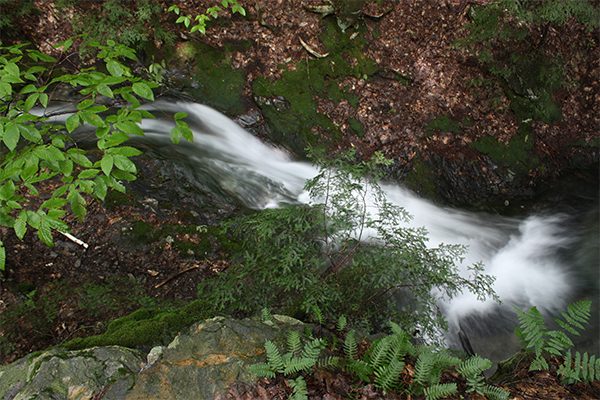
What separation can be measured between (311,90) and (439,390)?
7.38 meters

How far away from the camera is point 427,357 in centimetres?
204

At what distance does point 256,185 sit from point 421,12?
6926 mm

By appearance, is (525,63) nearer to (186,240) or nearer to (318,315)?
(318,315)

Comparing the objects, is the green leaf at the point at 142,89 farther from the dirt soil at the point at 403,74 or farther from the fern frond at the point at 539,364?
the fern frond at the point at 539,364

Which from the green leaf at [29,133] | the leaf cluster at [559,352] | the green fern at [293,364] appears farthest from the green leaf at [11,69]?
the leaf cluster at [559,352]

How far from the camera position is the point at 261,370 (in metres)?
1.96

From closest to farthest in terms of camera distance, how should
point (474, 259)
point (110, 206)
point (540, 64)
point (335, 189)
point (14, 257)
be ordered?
1. point (335, 189)
2. point (14, 257)
3. point (110, 206)
4. point (474, 259)
5. point (540, 64)

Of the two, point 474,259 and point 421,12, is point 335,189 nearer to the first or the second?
point 474,259

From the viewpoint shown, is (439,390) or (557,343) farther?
(557,343)

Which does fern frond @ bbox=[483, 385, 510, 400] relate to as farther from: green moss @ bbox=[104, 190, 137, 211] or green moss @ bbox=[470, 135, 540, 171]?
green moss @ bbox=[470, 135, 540, 171]

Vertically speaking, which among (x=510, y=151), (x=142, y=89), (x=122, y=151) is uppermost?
(x=510, y=151)

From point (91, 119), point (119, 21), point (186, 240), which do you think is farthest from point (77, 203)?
point (119, 21)

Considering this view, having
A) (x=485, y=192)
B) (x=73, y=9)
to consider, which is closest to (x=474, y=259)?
(x=485, y=192)

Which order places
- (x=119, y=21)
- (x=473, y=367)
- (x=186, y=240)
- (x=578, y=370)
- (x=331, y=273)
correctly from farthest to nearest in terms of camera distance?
(x=119, y=21)
(x=186, y=240)
(x=331, y=273)
(x=578, y=370)
(x=473, y=367)
